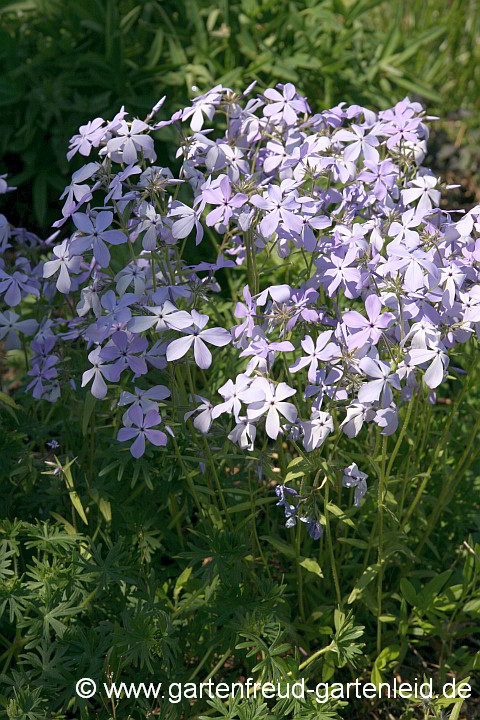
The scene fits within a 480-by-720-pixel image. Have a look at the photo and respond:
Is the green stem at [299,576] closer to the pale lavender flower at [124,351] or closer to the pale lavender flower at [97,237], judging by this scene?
the pale lavender flower at [124,351]

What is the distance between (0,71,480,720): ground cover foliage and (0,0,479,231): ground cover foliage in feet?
4.57

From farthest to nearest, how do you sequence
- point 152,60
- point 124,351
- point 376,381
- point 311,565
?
point 152,60, point 311,565, point 124,351, point 376,381

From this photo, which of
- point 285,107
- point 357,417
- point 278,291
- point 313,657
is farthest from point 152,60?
point 313,657

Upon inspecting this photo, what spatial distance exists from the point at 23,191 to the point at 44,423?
2070mm

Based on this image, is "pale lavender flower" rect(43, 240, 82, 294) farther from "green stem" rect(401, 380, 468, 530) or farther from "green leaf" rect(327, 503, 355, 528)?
"green stem" rect(401, 380, 468, 530)

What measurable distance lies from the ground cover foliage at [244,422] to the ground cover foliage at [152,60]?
4.57ft

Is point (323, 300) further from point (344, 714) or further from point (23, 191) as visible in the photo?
point (23, 191)

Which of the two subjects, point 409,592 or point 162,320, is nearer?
point 162,320

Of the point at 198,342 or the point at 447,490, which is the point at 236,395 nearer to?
the point at 198,342

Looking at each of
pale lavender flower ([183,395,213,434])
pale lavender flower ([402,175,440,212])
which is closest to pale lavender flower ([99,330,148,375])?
pale lavender flower ([183,395,213,434])

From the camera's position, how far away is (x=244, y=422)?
152 centimetres

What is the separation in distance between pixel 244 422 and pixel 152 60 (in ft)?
7.50

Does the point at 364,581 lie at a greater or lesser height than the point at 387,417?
lesser

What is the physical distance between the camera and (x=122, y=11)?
11.6 feet
